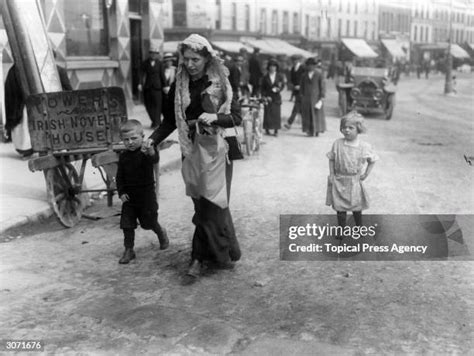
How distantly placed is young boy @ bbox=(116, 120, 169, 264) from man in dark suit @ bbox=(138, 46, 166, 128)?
855 centimetres

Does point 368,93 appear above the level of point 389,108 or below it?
above

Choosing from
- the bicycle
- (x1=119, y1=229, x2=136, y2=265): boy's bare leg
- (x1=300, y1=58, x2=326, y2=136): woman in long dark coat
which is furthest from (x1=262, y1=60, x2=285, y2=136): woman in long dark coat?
(x1=119, y1=229, x2=136, y2=265): boy's bare leg

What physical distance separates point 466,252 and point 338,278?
133 cm

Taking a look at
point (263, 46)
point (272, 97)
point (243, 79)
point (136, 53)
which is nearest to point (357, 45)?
point (263, 46)

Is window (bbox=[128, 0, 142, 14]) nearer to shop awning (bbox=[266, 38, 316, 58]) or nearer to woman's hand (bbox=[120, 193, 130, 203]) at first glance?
woman's hand (bbox=[120, 193, 130, 203])

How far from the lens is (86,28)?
14.0 m

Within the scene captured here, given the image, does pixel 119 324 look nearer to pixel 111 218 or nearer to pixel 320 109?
pixel 111 218

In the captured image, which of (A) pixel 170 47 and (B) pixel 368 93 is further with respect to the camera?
(A) pixel 170 47

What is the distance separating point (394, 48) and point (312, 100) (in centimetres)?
3762

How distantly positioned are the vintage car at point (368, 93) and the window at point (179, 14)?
1684 centimetres

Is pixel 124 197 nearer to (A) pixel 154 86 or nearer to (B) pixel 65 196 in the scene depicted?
(B) pixel 65 196

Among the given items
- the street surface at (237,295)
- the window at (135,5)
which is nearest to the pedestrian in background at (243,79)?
the window at (135,5)

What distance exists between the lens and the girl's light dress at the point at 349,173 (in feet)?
17.1

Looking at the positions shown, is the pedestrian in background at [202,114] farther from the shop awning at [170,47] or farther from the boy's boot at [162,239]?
the shop awning at [170,47]
